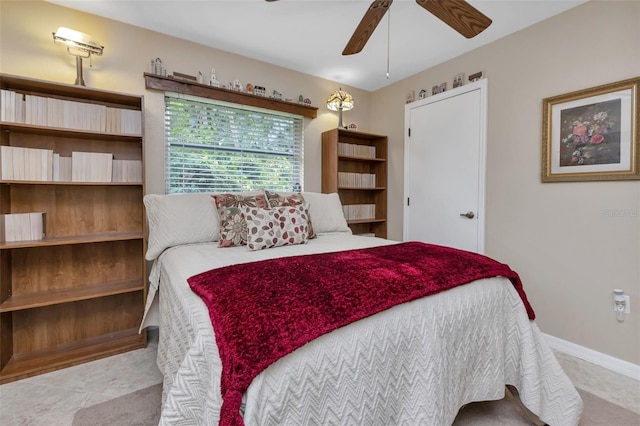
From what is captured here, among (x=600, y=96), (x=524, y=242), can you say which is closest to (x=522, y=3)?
(x=600, y=96)

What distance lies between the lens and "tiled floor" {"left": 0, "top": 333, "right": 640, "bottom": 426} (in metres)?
1.53

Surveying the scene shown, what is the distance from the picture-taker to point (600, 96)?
204 centimetres

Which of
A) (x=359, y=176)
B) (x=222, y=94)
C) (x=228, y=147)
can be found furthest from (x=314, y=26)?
(x=359, y=176)

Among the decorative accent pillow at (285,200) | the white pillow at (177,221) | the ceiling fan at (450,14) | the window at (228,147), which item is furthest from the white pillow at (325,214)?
the ceiling fan at (450,14)

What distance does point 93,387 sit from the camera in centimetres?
175

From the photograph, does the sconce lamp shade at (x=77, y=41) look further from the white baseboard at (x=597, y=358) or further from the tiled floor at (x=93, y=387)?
the white baseboard at (x=597, y=358)

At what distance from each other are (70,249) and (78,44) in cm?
146

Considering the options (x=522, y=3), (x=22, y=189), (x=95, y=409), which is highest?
(x=522, y=3)

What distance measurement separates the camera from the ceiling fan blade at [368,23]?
159 centimetres

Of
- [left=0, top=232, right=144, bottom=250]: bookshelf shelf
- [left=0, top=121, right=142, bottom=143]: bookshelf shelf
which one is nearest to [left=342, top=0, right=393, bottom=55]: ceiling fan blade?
[left=0, top=121, right=142, bottom=143]: bookshelf shelf

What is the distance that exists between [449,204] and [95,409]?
314 cm

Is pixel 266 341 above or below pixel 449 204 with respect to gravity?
below

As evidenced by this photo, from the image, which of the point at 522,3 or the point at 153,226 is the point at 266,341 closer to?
the point at 153,226

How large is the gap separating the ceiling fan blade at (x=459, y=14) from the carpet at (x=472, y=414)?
2046mm
